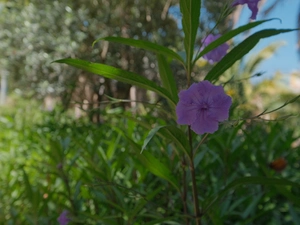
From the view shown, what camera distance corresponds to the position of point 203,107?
69cm

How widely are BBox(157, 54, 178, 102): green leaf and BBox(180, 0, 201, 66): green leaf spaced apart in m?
0.12

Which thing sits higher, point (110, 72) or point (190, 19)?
point (190, 19)

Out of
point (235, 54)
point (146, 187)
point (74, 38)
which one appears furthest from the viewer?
point (74, 38)

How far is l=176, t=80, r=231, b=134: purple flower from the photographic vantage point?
2.21 ft

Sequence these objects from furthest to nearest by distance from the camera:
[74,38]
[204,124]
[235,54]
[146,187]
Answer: [74,38] → [146,187] → [235,54] → [204,124]

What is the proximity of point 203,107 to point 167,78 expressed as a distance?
8.0 inches

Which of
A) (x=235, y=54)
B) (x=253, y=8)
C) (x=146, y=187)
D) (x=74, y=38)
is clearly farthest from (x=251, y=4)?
(x=74, y=38)

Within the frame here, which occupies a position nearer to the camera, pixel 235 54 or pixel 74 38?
pixel 235 54

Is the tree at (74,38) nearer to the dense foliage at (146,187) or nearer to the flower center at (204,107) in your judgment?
the dense foliage at (146,187)

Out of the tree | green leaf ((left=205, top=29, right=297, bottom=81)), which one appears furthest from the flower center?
the tree

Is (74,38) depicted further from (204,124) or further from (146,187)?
(204,124)

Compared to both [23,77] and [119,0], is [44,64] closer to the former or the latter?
[23,77]

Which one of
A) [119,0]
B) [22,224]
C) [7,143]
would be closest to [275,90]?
[119,0]

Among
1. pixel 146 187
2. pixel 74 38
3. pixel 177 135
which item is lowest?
pixel 177 135
